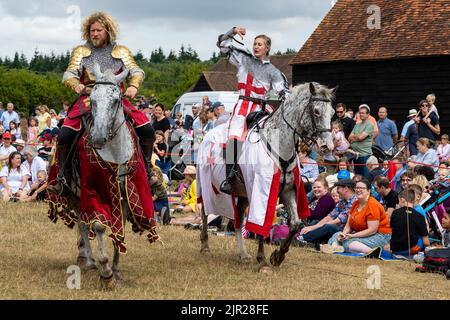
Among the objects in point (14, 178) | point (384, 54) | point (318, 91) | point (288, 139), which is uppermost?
point (384, 54)

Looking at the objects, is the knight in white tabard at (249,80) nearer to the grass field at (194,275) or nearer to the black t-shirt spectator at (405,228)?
the grass field at (194,275)

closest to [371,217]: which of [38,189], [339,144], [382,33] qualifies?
[339,144]

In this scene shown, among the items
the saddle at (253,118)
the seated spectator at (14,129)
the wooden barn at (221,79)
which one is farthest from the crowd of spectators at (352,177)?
the wooden barn at (221,79)

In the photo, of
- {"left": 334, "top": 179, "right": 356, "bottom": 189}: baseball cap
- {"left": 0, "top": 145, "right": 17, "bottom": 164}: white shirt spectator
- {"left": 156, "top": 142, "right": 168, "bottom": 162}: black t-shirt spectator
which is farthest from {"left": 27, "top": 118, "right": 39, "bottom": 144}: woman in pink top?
{"left": 334, "top": 179, "right": 356, "bottom": 189}: baseball cap

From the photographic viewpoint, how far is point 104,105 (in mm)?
8086

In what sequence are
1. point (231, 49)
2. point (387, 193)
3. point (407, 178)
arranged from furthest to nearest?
point (387, 193), point (407, 178), point (231, 49)

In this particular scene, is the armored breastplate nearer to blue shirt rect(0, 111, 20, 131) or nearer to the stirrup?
the stirrup

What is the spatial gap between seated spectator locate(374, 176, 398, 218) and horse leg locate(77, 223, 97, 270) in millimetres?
4773

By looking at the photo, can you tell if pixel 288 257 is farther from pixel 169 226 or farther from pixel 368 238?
pixel 169 226

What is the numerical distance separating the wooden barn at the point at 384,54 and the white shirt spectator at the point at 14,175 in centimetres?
1396

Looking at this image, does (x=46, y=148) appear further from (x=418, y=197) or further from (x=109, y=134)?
(x=109, y=134)

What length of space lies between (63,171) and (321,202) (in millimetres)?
5202

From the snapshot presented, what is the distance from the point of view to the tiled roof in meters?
27.6

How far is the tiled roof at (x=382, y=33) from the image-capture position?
27562 mm
